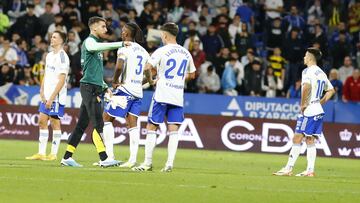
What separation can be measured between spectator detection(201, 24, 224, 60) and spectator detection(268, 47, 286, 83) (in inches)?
69.4

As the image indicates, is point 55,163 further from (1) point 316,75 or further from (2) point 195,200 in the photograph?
(2) point 195,200

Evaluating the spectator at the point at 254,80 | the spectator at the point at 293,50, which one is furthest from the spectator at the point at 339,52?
the spectator at the point at 254,80

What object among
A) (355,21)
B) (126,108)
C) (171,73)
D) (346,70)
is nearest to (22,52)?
(346,70)

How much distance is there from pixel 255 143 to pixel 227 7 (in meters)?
8.77

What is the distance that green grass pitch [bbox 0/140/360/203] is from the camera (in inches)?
557

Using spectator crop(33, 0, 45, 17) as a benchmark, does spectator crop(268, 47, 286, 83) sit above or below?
below

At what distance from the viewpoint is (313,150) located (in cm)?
1945

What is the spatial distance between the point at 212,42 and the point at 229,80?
71.6 inches

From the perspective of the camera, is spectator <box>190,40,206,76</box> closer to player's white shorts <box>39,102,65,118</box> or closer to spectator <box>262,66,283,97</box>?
spectator <box>262,66,283,97</box>

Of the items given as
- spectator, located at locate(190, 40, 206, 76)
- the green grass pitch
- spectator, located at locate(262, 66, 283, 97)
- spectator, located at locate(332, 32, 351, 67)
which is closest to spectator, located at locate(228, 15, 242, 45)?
spectator, located at locate(190, 40, 206, 76)

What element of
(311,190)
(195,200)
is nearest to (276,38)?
(311,190)

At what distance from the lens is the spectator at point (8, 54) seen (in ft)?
106

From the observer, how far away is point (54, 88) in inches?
819

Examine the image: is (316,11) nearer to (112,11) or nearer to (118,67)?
(112,11)
